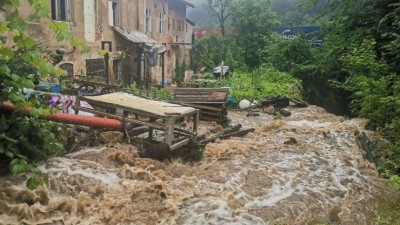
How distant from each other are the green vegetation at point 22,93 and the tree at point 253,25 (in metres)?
24.2

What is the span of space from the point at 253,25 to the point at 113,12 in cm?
1485

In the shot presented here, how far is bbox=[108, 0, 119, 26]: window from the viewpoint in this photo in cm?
1669

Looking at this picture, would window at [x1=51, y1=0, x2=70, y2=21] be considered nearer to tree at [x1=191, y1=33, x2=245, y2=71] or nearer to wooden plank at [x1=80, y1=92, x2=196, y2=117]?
wooden plank at [x1=80, y1=92, x2=196, y2=117]

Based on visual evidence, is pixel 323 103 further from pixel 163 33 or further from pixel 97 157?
pixel 97 157

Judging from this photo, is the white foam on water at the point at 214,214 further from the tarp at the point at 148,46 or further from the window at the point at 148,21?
the window at the point at 148,21

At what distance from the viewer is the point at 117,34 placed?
17.4m

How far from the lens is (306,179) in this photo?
7715 mm

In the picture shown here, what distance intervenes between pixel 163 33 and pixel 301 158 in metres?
17.6

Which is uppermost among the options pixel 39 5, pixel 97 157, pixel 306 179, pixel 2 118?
pixel 39 5

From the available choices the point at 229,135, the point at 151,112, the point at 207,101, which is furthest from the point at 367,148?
the point at 151,112

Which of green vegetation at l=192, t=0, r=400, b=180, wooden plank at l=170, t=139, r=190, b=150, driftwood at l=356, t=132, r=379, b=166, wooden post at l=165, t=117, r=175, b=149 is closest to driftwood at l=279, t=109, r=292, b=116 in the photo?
green vegetation at l=192, t=0, r=400, b=180

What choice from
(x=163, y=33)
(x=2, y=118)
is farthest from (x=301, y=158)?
(x=163, y=33)

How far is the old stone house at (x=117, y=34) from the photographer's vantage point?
13.4 metres

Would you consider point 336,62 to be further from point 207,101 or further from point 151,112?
point 151,112
